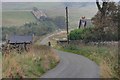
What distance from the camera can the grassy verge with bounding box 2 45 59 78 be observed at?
15325mm

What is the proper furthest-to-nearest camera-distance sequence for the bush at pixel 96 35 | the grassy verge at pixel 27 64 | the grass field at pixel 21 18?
the bush at pixel 96 35 → the grass field at pixel 21 18 → the grassy verge at pixel 27 64

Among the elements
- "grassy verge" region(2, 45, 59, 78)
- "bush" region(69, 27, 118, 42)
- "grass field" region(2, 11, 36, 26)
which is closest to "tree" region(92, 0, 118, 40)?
"bush" region(69, 27, 118, 42)

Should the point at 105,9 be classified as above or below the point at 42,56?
above

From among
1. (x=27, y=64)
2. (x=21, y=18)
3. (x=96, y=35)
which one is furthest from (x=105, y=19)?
(x=27, y=64)

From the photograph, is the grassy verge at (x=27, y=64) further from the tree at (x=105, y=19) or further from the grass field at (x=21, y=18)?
the tree at (x=105, y=19)

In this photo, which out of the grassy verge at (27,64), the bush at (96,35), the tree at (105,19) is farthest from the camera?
the bush at (96,35)

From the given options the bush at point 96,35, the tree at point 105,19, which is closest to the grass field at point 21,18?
the tree at point 105,19

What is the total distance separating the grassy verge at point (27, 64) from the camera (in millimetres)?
15325

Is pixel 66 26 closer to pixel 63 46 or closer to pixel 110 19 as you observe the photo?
pixel 63 46

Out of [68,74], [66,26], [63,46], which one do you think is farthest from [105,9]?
[68,74]

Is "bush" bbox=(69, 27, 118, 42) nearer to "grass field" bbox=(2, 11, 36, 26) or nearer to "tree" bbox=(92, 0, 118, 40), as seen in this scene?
"tree" bbox=(92, 0, 118, 40)

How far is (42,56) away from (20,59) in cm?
451

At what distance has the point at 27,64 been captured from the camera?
1873 centimetres

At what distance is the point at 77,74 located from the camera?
18.5 metres
